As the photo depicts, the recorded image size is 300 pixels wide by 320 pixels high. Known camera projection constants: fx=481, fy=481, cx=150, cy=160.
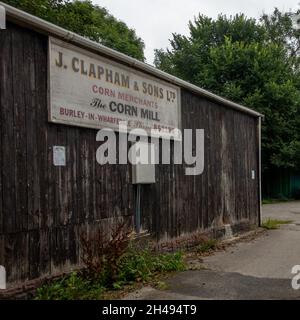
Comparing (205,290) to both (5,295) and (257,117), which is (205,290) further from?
(257,117)

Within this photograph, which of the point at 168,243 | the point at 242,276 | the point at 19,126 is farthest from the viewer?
the point at 168,243

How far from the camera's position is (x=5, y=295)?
5746 millimetres

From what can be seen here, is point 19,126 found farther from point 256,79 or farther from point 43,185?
point 256,79

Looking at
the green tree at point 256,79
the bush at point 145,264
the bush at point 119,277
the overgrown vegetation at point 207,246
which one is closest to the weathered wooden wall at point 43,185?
the bush at point 119,277

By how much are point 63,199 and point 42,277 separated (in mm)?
1096

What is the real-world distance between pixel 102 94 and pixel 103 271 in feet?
8.80

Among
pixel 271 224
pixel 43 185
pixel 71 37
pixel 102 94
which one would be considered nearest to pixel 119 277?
pixel 43 185

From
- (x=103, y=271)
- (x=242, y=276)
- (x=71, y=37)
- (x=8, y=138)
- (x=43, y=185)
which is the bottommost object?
(x=242, y=276)

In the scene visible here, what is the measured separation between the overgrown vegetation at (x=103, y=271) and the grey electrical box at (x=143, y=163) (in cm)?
103

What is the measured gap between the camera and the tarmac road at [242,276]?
654cm

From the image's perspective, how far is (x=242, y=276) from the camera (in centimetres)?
774

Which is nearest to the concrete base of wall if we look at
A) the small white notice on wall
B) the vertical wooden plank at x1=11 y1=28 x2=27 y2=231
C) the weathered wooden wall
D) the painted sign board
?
the weathered wooden wall

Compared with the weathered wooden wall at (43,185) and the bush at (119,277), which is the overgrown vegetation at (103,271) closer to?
the bush at (119,277)

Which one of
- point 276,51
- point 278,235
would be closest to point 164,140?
point 278,235
